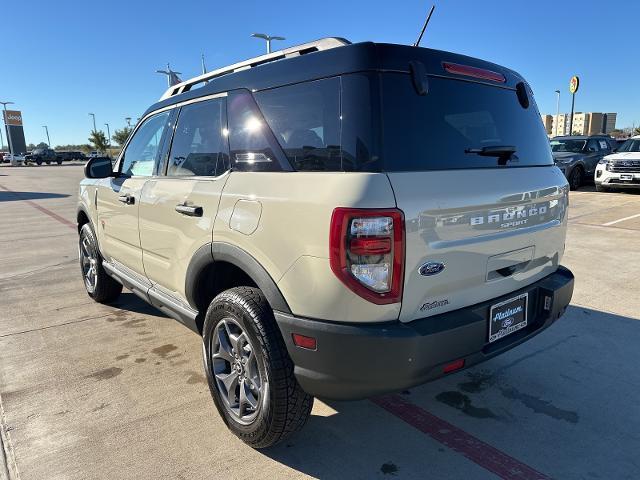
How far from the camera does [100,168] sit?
154 inches

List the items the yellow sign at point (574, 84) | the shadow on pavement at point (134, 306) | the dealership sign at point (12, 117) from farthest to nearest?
the dealership sign at point (12, 117)
the yellow sign at point (574, 84)
the shadow on pavement at point (134, 306)

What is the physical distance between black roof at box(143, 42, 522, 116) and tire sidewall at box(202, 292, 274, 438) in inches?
45.1

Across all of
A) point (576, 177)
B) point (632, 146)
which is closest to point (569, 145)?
point (576, 177)

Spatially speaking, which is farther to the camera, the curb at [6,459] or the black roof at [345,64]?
the curb at [6,459]

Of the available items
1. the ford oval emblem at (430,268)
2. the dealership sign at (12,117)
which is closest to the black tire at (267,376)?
the ford oval emblem at (430,268)

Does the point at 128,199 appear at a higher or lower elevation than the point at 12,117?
lower

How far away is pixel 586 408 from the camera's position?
2783mm

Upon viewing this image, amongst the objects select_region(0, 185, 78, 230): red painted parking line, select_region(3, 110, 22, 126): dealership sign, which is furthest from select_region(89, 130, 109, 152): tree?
select_region(0, 185, 78, 230): red painted parking line

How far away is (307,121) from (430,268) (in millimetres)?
887

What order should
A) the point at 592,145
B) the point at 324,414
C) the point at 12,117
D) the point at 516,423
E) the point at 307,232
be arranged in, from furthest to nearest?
the point at 12,117, the point at 592,145, the point at 324,414, the point at 516,423, the point at 307,232

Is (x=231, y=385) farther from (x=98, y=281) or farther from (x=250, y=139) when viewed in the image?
(x=98, y=281)

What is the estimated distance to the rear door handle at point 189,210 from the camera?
2648 millimetres

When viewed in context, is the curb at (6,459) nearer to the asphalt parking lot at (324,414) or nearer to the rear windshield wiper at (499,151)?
the asphalt parking lot at (324,414)

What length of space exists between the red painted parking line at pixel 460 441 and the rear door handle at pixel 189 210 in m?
1.62
